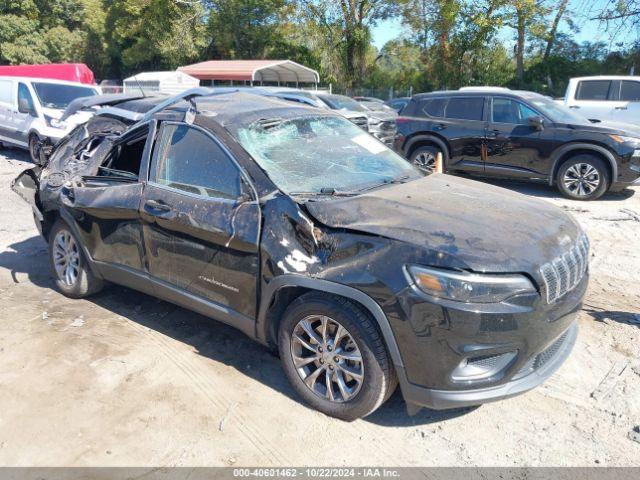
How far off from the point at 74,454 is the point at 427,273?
215 centimetres

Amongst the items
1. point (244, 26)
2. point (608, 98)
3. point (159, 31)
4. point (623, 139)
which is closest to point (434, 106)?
point (623, 139)

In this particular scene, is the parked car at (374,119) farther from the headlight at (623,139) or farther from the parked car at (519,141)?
the headlight at (623,139)

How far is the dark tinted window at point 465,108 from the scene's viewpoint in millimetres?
9539

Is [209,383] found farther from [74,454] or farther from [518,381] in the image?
[518,381]

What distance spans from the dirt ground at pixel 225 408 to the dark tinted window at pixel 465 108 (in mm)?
5501

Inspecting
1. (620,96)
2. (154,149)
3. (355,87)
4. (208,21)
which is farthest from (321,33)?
(154,149)

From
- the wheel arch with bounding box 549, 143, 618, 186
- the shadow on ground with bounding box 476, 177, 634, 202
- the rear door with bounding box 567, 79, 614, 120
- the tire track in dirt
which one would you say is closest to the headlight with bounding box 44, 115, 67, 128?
the tire track in dirt

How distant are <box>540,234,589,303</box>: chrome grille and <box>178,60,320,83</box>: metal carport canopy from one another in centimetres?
2512

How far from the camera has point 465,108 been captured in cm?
970

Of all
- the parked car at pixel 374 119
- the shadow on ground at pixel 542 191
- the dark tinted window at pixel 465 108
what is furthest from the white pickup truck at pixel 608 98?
the dark tinted window at pixel 465 108

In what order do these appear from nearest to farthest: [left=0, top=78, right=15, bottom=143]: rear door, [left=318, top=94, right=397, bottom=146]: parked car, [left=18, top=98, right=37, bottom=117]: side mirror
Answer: [left=18, top=98, right=37, bottom=117]: side mirror → [left=0, top=78, right=15, bottom=143]: rear door → [left=318, top=94, right=397, bottom=146]: parked car

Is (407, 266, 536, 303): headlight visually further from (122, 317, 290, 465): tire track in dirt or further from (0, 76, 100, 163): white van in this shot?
(0, 76, 100, 163): white van

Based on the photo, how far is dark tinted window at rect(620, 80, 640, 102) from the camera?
1223cm

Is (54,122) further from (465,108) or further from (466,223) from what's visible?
(466,223)
